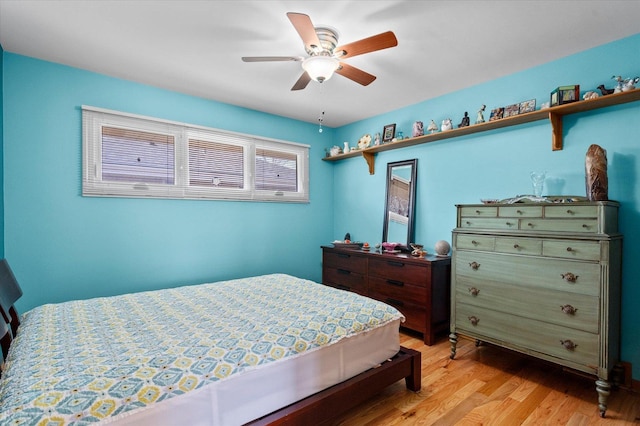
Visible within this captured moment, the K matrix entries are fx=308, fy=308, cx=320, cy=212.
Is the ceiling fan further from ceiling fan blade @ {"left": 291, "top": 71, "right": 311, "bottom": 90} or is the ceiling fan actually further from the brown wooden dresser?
the brown wooden dresser

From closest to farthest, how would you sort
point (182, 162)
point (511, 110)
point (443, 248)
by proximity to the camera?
point (511, 110) → point (443, 248) → point (182, 162)

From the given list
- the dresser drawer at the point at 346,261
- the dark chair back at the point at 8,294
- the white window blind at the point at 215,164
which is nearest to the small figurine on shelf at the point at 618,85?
the dresser drawer at the point at 346,261

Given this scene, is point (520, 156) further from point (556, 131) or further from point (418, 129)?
point (418, 129)

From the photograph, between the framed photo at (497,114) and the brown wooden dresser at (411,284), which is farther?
the brown wooden dresser at (411,284)

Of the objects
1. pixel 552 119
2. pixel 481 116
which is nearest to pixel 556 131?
pixel 552 119

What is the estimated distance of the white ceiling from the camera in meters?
1.92

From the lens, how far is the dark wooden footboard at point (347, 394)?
1523mm

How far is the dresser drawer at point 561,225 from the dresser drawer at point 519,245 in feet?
0.30

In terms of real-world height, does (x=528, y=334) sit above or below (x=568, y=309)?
below

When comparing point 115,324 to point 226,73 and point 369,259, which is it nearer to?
point 226,73

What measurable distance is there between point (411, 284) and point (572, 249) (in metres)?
1.35

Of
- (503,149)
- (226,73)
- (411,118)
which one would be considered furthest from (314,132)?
(503,149)

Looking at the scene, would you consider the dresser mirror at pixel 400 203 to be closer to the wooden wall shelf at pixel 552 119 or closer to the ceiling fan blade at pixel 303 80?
the wooden wall shelf at pixel 552 119

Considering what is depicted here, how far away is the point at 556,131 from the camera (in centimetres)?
250
